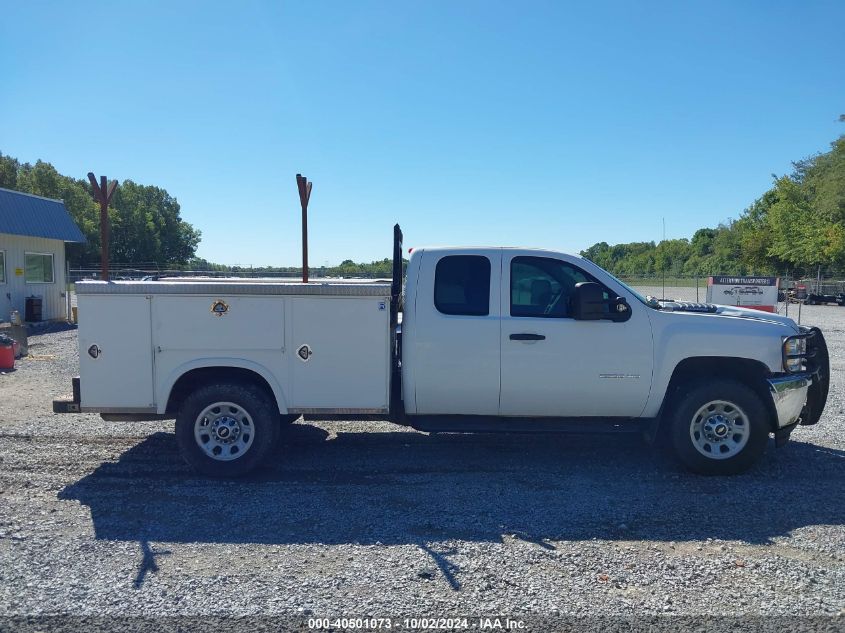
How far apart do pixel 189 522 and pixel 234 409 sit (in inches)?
48.6

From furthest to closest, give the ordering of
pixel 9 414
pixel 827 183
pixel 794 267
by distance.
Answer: pixel 794 267 < pixel 827 183 < pixel 9 414

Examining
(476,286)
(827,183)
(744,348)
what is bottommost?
(744,348)

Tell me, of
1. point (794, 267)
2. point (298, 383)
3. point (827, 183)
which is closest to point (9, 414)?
point (298, 383)

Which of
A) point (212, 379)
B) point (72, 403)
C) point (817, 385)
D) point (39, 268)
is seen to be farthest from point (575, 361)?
point (39, 268)

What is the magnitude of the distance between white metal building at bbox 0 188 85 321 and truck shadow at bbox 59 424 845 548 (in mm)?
15383

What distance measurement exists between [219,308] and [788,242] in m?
62.9

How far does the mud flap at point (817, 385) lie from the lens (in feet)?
21.0

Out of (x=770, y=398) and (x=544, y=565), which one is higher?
(x=770, y=398)

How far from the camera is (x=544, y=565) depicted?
4.35 m

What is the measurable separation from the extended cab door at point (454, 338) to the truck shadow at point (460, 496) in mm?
741

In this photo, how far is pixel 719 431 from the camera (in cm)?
607

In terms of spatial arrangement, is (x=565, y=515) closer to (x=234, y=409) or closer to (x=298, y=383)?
(x=298, y=383)

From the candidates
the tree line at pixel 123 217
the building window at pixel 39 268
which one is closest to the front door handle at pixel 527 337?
the building window at pixel 39 268

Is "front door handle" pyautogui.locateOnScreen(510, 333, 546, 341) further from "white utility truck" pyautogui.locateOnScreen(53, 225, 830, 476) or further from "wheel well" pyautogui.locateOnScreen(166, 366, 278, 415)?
"wheel well" pyautogui.locateOnScreen(166, 366, 278, 415)
